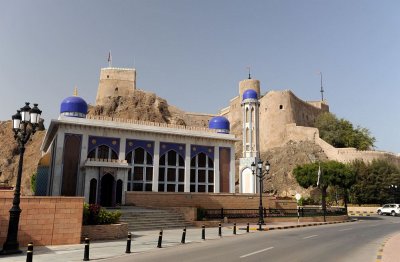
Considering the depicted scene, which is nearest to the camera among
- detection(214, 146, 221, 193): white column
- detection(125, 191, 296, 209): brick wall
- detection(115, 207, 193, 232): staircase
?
detection(115, 207, 193, 232): staircase

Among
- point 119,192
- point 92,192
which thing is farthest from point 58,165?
point 119,192

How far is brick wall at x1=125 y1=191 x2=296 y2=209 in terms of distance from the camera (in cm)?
2758

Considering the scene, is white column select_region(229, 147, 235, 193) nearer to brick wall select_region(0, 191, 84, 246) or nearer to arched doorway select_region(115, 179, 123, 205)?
arched doorway select_region(115, 179, 123, 205)

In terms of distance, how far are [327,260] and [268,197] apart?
22.5 meters

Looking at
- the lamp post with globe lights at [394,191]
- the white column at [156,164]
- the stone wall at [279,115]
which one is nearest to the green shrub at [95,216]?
the white column at [156,164]

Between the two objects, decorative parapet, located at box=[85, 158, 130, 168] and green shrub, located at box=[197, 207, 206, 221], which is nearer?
green shrub, located at box=[197, 207, 206, 221]

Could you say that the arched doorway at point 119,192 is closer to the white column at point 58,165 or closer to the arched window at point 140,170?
the arched window at point 140,170

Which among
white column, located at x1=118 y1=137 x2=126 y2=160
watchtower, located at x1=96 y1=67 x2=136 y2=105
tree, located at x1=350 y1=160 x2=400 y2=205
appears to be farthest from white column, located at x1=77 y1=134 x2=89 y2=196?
watchtower, located at x1=96 y1=67 x2=136 y2=105

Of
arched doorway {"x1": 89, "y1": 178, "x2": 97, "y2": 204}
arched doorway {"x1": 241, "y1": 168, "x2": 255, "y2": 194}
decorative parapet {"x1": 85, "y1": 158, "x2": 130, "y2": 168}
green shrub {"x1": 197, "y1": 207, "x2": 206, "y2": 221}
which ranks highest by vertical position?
→ decorative parapet {"x1": 85, "y1": 158, "x2": 130, "y2": 168}

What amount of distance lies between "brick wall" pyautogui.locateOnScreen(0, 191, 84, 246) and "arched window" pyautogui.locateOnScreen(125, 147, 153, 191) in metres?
15.7

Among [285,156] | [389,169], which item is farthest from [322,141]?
[389,169]

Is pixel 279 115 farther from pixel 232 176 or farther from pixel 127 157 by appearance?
pixel 127 157

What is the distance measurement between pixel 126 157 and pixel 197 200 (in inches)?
301

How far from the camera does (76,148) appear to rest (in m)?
28.8
